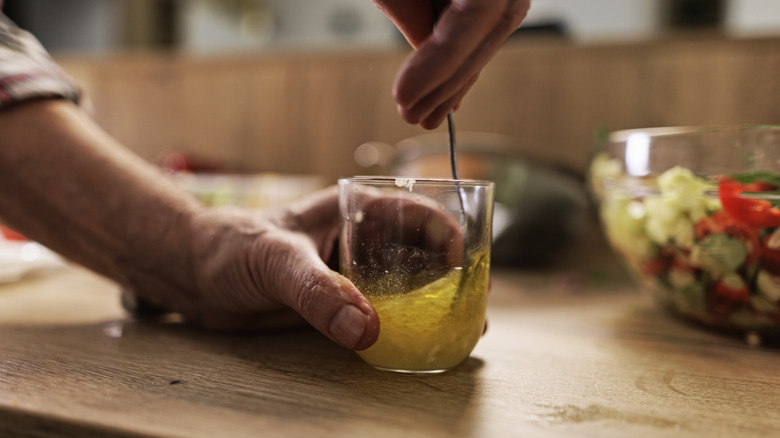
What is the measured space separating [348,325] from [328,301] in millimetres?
24

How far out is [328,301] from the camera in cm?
41

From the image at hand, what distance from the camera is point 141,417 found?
1.10 feet

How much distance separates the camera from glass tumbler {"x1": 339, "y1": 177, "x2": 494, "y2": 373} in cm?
41

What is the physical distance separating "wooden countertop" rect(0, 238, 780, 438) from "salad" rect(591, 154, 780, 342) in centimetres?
4

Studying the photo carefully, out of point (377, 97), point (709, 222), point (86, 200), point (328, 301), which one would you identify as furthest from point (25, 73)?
point (377, 97)

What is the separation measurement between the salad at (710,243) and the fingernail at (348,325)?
0.35m

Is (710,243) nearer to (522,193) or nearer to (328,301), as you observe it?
(328,301)

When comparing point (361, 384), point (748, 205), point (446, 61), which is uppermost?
point (446, 61)

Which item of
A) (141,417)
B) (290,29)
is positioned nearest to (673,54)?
(141,417)

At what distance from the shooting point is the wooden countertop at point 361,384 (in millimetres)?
339

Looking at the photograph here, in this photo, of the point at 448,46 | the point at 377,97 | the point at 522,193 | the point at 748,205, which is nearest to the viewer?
the point at 448,46

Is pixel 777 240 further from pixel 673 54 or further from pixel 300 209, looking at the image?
pixel 673 54

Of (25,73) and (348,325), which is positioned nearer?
(348,325)

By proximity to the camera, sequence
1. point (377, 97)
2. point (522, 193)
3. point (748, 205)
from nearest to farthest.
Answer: point (748, 205)
point (522, 193)
point (377, 97)
